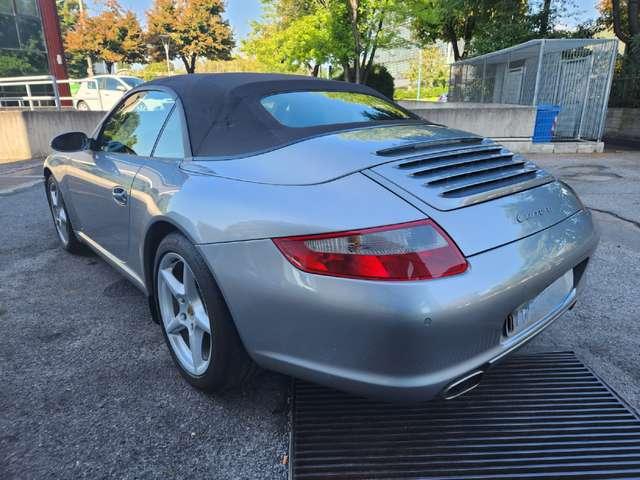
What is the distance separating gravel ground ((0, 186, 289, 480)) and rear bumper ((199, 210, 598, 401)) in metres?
0.41

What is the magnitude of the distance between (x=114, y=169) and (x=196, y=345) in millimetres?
1329

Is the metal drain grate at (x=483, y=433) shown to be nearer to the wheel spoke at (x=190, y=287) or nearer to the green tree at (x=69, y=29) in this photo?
the wheel spoke at (x=190, y=287)

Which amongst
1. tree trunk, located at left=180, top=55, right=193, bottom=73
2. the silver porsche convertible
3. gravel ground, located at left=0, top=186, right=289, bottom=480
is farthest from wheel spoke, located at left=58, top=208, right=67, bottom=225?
tree trunk, located at left=180, top=55, right=193, bottom=73

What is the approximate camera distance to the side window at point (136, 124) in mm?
2674

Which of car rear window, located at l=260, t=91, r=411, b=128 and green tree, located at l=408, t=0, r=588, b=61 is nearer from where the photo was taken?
car rear window, located at l=260, t=91, r=411, b=128

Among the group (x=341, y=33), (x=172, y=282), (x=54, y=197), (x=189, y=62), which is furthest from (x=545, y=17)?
(x=189, y=62)

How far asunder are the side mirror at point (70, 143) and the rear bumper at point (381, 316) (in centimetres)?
215

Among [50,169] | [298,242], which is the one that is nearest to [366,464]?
[298,242]

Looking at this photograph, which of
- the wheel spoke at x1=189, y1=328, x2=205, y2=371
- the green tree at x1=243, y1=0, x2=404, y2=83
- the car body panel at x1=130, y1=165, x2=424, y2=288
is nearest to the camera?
the car body panel at x1=130, y1=165, x2=424, y2=288

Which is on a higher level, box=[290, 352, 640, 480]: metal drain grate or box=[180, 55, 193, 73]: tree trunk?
box=[180, 55, 193, 73]: tree trunk

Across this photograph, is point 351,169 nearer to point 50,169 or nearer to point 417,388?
point 417,388

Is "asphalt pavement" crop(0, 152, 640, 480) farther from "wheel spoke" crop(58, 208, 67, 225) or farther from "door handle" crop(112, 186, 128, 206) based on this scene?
"door handle" crop(112, 186, 128, 206)

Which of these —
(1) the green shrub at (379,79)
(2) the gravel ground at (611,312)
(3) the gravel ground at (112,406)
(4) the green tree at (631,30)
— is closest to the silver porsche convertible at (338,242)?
(3) the gravel ground at (112,406)

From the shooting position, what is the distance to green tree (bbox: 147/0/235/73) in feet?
124
